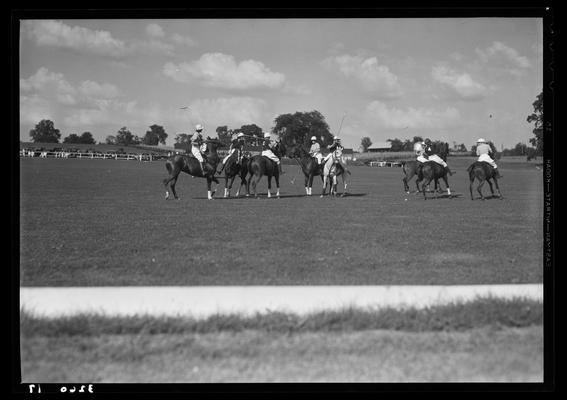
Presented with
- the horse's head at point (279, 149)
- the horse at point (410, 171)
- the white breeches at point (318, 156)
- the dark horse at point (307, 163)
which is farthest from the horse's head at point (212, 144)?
the horse at point (410, 171)

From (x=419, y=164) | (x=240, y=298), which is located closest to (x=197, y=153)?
(x=419, y=164)

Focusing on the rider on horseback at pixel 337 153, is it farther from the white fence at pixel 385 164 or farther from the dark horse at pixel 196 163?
the white fence at pixel 385 164

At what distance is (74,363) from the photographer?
4578 millimetres

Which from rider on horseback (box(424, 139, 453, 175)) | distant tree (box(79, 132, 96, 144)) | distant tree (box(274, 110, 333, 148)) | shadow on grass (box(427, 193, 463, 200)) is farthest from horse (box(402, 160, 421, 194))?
distant tree (box(79, 132, 96, 144))

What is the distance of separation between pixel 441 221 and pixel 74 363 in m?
9.81

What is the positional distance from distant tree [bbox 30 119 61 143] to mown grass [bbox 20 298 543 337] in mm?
3233

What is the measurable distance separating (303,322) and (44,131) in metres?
5.51

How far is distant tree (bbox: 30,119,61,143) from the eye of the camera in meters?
7.49

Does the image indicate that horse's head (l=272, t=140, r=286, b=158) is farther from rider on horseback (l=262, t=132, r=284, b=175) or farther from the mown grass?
the mown grass

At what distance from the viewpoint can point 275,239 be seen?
9711 millimetres

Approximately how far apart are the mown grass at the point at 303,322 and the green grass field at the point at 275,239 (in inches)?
48.1

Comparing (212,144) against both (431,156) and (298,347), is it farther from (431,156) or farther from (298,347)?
(298,347)

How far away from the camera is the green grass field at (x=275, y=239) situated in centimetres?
689
